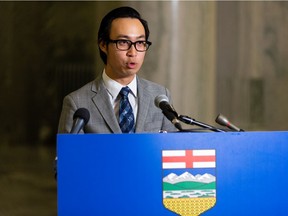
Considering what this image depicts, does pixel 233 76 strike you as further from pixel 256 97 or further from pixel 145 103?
pixel 145 103

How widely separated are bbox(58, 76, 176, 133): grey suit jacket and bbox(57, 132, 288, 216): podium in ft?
1.80

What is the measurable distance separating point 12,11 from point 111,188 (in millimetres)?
4769

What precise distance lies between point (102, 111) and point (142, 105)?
18 cm

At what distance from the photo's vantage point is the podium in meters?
1.68

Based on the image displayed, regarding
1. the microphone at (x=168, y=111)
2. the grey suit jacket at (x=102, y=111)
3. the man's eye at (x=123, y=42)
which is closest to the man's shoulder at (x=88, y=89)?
the grey suit jacket at (x=102, y=111)

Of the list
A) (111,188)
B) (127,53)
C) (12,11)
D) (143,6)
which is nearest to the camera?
(111,188)

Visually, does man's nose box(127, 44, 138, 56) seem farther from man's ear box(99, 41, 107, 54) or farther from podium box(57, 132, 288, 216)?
podium box(57, 132, 288, 216)

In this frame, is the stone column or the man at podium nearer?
the man at podium

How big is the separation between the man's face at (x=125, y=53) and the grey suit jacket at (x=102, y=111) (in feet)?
0.31

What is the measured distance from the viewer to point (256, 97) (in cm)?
624

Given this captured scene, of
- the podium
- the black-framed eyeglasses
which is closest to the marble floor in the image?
the black-framed eyeglasses

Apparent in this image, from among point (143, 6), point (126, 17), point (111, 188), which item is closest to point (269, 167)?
point (111, 188)

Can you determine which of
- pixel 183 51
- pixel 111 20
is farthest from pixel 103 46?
pixel 183 51

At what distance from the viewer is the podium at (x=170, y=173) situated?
66.2 inches
